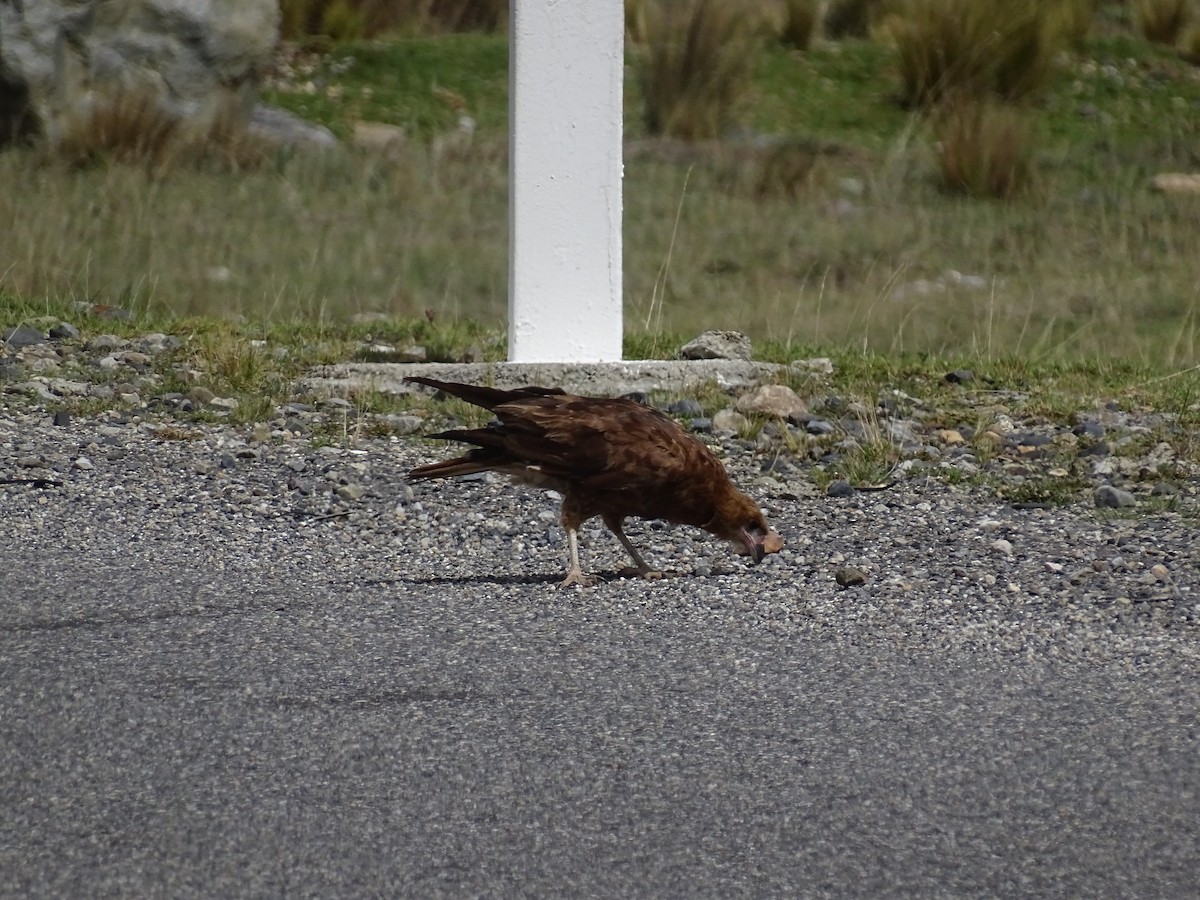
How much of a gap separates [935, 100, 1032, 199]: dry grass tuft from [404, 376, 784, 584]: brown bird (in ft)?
27.2

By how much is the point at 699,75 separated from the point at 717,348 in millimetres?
7782

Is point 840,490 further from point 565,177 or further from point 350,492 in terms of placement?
point 565,177

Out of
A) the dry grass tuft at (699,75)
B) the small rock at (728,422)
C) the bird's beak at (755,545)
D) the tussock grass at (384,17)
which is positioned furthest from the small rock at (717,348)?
the tussock grass at (384,17)

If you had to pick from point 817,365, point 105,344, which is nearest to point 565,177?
point 817,365

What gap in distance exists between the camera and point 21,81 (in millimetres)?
12109

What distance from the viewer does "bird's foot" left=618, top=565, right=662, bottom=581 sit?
4613 mm

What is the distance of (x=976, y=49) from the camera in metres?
14.7

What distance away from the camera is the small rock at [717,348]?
23.4ft

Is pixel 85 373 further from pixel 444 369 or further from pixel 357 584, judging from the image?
pixel 357 584

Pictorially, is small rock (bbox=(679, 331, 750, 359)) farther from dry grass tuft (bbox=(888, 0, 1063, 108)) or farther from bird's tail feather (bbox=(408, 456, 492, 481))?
dry grass tuft (bbox=(888, 0, 1063, 108))

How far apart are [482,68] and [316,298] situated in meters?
7.74

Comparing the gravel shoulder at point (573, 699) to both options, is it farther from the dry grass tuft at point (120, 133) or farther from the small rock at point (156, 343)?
the dry grass tuft at point (120, 133)

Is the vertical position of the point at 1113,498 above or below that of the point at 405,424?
above

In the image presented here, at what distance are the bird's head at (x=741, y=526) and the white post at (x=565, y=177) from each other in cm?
201
